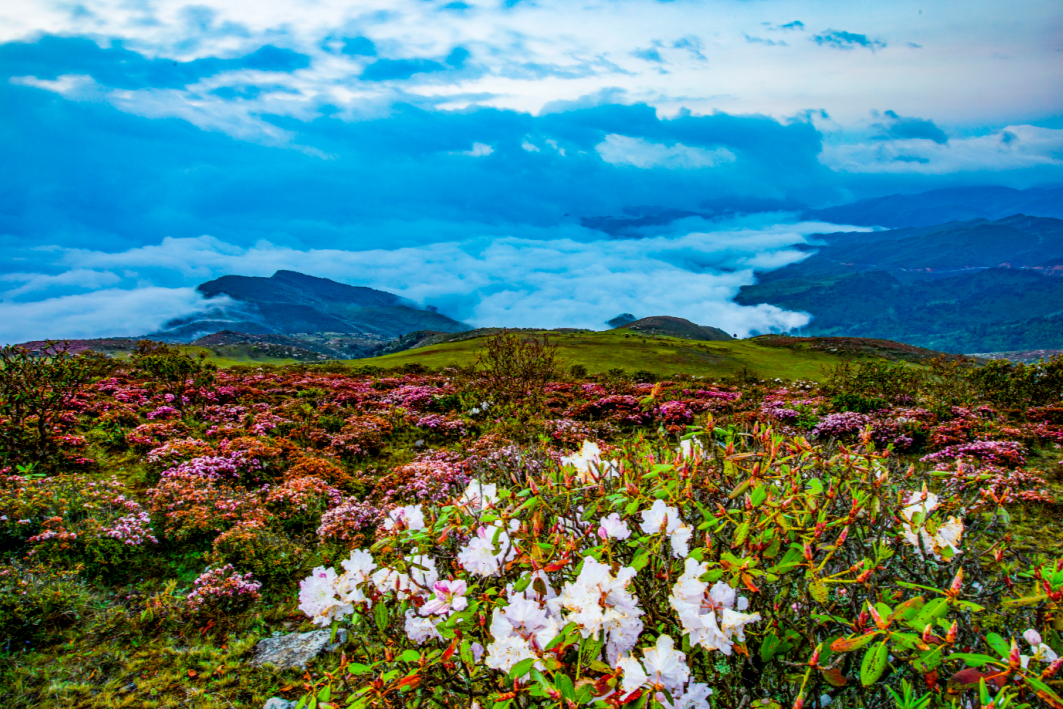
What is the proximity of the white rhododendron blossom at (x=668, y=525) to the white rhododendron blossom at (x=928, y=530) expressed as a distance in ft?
3.00

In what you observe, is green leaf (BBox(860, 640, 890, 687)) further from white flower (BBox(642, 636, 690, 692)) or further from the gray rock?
the gray rock

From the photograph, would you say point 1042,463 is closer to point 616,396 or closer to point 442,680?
point 616,396

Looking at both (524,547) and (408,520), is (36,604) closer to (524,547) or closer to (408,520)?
(408,520)

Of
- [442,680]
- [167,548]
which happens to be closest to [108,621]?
[167,548]

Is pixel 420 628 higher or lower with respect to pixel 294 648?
higher

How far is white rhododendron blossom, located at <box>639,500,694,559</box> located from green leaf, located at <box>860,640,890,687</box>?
0.61 meters

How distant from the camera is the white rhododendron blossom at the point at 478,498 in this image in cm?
246

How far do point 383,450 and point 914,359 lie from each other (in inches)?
1940

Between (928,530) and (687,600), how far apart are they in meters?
1.09

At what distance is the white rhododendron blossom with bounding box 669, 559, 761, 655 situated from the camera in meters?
1.58

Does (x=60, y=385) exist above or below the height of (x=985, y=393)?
above

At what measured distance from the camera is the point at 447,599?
190 cm

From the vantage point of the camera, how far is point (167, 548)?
5.84 meters

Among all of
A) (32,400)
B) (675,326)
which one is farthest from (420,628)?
(675,326)
